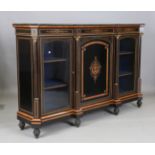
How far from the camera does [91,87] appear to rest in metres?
3.51

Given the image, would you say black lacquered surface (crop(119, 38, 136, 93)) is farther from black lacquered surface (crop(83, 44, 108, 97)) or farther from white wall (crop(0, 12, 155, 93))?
white wall (crop(0, 12, 155, 93))

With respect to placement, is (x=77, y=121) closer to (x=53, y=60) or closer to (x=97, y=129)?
(x=97, y=129)

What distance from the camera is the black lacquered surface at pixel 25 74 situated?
9.98 feet

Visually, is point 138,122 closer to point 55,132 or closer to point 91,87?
point 91,87

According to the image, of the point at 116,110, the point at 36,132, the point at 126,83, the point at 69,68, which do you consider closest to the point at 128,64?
the point at 126,83

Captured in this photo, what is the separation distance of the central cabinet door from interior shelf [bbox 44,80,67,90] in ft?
0.79

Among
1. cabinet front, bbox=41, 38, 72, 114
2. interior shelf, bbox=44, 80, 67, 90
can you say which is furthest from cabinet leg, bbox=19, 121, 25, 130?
interior shelf, bbox=44, 80, 67, 90

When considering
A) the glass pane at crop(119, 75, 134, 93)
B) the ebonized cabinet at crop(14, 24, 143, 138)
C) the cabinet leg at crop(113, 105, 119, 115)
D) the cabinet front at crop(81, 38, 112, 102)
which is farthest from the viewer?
the glass pane at crop(119, 75, 134, 93)

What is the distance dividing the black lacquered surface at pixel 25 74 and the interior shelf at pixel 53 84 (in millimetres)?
168

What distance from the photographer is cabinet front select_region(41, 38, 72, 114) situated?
3.10 meters

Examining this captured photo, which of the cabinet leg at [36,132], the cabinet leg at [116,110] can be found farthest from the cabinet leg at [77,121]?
the cabinet leg at [116,110]

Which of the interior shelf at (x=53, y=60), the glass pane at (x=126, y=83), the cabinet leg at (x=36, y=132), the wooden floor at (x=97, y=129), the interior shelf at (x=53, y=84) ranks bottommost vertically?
the wooden floor at (x=97, y=129)

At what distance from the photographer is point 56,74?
3.25 metres

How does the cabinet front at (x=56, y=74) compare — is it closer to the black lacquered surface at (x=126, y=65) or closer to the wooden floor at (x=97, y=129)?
the wooden floor at (x=97, y=129)
